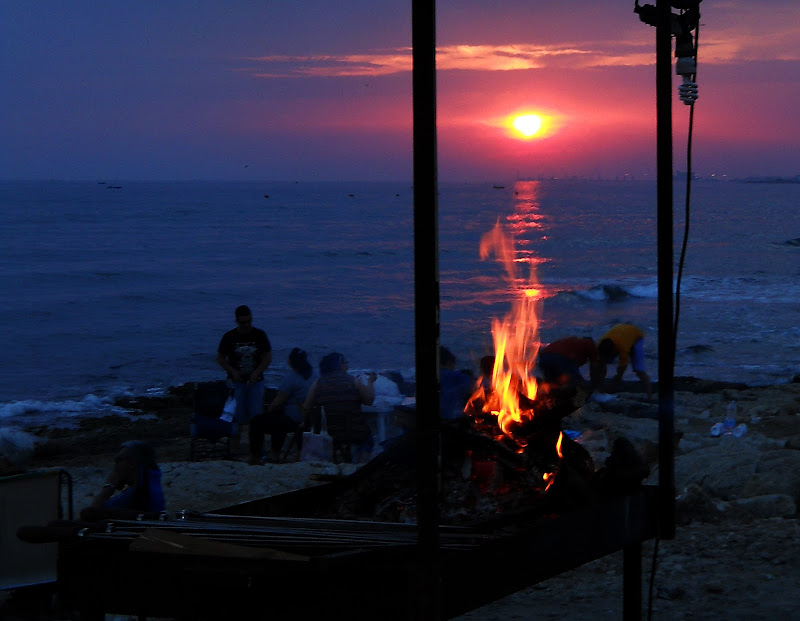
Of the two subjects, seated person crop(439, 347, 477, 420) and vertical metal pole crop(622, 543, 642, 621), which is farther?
seated person crop(439, 347, 477, 420)

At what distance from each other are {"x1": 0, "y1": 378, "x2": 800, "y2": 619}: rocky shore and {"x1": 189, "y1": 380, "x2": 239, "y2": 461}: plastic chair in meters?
0.37

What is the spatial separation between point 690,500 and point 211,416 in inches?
226

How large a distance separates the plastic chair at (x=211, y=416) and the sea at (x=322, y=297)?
2.72 metres

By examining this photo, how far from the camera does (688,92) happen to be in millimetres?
5270

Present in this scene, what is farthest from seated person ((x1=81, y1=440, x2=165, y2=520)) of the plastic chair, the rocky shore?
the plastic chair

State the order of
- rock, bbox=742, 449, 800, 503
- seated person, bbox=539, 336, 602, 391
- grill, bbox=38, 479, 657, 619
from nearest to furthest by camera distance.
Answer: grill, bbox=38, 479, 657, 619
rock, bbox=742, 449, 800, 503
seated person, bbox=539, 336, 602, 391

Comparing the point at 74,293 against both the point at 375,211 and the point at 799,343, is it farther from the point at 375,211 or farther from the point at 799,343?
the point at 375,211

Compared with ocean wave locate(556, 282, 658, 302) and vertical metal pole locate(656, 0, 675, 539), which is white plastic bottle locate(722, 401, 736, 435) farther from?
ocean wave locate(556, 282, 658, 302)

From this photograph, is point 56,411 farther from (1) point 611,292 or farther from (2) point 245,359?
(1) point 611,292

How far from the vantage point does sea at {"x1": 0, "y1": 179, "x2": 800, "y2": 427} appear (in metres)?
22.9

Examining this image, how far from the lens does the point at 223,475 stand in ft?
30.5

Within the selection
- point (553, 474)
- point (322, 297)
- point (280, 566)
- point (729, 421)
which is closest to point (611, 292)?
point (322, 297)

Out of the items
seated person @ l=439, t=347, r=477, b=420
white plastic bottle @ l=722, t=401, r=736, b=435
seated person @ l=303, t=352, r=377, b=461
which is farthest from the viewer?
white plastic bottle @ l=722, t=401, r=736, b=435

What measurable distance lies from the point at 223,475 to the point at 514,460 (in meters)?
4.88
